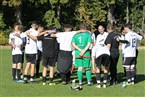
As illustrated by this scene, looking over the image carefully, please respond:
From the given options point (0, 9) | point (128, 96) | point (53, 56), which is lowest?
point (128, 96)

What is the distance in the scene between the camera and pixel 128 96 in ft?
41.1

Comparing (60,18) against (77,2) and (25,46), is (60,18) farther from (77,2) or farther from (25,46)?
(25,46)

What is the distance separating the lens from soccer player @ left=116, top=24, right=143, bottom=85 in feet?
49.0

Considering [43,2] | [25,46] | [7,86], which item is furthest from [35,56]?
[43,2]

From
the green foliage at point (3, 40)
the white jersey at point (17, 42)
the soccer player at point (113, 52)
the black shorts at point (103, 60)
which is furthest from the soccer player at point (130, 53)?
the green foliage at point (3, 40)

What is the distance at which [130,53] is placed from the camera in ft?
49.3

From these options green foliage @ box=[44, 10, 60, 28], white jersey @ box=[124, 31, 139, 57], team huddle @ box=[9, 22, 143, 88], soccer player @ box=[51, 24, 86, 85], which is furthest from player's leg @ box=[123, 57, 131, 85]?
green foliage @ box=[44, 10, 60, 28]

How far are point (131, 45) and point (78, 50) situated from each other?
186 centimetres

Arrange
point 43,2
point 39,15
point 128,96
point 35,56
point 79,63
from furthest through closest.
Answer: point 39,15, point 43,2, point 35,56, point 79,63, point 128,96

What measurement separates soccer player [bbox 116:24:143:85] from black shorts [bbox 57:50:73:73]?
1.78m

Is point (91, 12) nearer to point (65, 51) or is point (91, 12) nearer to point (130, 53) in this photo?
point (130, 53)

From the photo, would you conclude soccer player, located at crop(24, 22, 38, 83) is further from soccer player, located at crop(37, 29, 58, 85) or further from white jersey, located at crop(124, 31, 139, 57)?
white jersey, located at crop(124, 31, 139, 57)

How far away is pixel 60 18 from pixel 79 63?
37.3m

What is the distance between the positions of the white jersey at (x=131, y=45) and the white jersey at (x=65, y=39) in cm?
174
